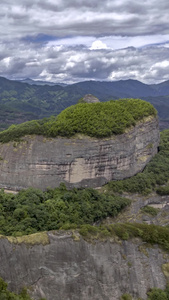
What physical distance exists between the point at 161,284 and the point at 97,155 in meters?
18.0

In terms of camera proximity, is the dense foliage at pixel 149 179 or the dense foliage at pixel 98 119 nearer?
the dense foliage at pixel 98 119

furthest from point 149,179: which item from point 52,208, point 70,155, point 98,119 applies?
point 52,208

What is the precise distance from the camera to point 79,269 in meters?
17.7

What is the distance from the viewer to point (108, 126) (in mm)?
36062

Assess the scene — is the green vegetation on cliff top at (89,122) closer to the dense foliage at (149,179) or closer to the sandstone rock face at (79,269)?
Result: the dense foliage at (149,179)

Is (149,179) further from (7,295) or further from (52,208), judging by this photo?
(7,295)

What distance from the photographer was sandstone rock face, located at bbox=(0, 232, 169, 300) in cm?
1658

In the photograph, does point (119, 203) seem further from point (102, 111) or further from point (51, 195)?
point (102, 111)

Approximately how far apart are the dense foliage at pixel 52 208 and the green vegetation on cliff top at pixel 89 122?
6786 millimetres

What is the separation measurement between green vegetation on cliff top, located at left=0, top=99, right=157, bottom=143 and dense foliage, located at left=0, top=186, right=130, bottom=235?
22.3 ft

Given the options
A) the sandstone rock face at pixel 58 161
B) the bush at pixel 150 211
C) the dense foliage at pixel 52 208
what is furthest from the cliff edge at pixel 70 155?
the bush at pixel 150 211

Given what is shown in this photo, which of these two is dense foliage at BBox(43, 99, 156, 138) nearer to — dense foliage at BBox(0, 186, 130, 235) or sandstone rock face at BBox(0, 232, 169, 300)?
dense foliage at BBox(0, 186, 130, 235)

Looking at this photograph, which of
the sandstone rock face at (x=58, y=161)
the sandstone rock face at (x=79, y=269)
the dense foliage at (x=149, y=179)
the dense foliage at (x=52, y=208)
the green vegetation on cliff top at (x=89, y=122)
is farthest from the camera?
the dense foliage at (x=149, y=179)

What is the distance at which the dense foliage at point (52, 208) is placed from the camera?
83.8ft
